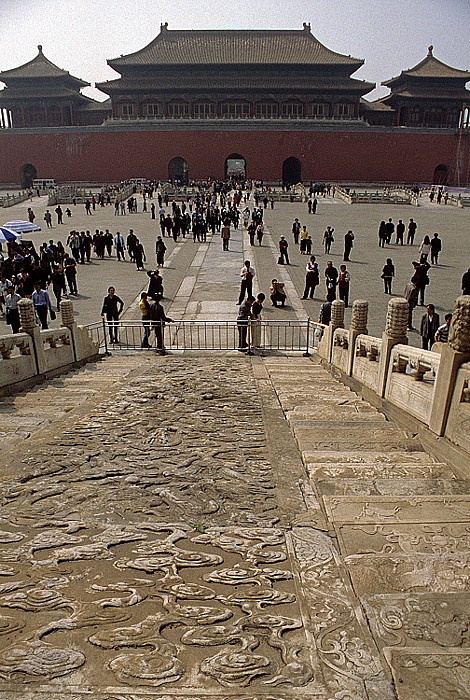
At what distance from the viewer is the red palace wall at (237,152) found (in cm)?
4625

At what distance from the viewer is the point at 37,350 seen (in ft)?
25.8

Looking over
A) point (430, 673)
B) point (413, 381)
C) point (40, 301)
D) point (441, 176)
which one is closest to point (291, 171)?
point (441, 176)

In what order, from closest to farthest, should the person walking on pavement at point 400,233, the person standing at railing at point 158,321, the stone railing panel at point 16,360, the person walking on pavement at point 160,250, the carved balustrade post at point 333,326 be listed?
the stone railing panel at point 16,360
the carved balustrade post at point 333,326
the person standing at railing at point 158,321
the person walking on pavement at point 160,250
the person walking on pavement at point 400,233

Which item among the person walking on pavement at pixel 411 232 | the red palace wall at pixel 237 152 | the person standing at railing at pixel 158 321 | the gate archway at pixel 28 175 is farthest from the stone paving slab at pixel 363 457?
the gate archway at pixel 28 175

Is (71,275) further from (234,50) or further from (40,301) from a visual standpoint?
(234,50)

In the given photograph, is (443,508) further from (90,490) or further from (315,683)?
(90,490)

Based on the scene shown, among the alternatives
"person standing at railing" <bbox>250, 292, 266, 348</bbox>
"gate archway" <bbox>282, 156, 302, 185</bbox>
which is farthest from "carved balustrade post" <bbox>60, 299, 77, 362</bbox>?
"gate archway" <bbox>282, 156, 302, 185</bbox>

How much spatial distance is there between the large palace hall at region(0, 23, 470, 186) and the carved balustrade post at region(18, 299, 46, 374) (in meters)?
43.0

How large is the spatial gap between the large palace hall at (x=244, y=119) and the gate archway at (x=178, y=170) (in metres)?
0.19

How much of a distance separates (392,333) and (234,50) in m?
50.6

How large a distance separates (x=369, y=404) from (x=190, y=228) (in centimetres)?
2236

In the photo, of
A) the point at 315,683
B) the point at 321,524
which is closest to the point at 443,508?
the point at 321,524

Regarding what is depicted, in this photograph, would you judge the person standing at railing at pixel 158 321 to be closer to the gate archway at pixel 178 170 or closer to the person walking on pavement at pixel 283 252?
the person walking on pavement at pixel 283 252

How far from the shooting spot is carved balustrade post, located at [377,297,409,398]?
598cm
